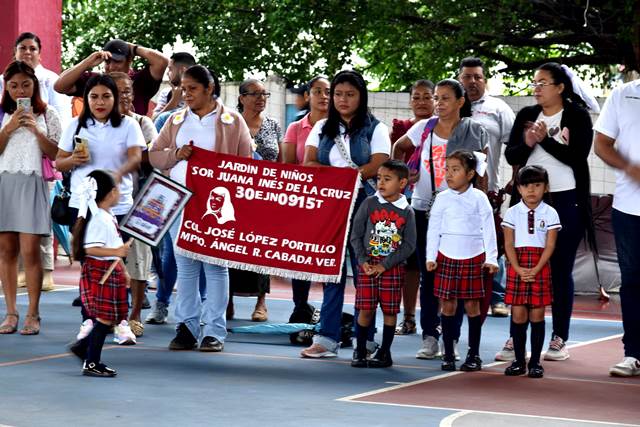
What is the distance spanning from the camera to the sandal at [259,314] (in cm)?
1230

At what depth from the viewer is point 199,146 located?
33.6ft

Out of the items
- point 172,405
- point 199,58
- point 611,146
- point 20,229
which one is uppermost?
point 199,58

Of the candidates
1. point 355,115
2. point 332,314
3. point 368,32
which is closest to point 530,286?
point 332,314

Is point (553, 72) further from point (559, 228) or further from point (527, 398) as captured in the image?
point (527, 398)

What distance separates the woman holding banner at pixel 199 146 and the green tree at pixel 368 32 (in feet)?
34.9

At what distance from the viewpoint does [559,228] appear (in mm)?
9523

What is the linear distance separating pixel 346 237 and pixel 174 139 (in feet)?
4.90

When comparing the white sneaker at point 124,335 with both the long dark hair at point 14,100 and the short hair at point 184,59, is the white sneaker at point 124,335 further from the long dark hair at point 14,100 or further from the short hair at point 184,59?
the short hair at point 184,59

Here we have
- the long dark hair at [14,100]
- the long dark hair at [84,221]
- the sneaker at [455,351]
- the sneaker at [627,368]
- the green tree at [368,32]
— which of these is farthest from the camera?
the green tree at [368,32]

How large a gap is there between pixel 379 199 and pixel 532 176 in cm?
106

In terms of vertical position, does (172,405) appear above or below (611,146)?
below

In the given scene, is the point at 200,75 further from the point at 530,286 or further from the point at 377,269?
the point at 530,286

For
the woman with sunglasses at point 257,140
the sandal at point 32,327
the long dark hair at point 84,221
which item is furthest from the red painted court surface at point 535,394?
the sandal at point 32,327

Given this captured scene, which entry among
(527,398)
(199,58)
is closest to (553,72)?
(527,398)
